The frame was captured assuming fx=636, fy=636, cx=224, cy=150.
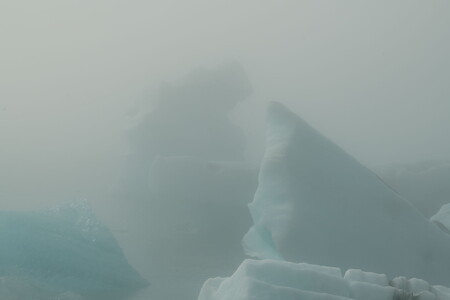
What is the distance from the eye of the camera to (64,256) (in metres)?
5.91

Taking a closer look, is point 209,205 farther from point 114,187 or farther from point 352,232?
point 352,232

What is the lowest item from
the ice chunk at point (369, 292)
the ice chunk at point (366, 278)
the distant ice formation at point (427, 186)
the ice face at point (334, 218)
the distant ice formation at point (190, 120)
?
the ice chunk at point (369, 292)

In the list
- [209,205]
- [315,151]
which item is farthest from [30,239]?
[209,205]

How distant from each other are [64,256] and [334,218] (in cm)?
251

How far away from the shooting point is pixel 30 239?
5.89 meters

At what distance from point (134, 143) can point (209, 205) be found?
2.84 m

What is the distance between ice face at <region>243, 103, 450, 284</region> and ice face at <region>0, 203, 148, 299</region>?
4.45 feet

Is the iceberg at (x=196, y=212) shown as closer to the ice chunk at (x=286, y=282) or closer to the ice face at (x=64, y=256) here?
the ice face at (x=64, y=256)

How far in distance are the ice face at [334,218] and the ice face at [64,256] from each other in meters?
1.36

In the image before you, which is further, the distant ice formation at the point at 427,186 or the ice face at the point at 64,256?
the distant ice formation at the point at 427,186

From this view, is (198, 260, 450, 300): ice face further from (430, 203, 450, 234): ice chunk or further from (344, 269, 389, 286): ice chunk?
(430, 203, 450, 234): ice chunk

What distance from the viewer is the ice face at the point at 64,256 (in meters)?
5.77

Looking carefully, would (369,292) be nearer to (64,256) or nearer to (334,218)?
(334,218)

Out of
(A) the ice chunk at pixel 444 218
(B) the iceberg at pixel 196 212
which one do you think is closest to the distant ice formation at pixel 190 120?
(B) the iceberg at pixel 196 212
